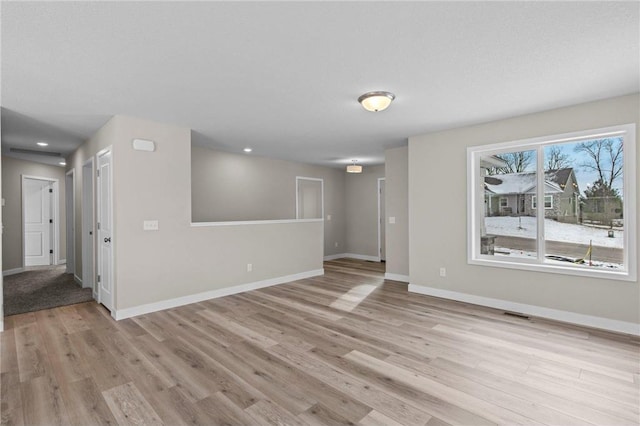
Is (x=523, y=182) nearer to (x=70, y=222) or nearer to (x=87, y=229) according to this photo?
(x=87, y=229)

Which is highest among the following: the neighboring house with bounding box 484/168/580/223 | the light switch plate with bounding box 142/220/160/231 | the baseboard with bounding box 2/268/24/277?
the neighboring house with bounding box 484/168/580/223

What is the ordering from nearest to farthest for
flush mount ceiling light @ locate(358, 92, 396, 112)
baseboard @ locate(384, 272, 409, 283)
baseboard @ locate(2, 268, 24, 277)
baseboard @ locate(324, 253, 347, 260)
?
1. flush mount ceiling light @ locate(358, 92, 396, 112)
2. baseboard @ locate(384, 272, 409, 283)
3. baseboard @ locate(2, 268, 24, 277)
4. baseboard @ locate(324, 253, 347, 260)

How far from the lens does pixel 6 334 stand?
10.8ft

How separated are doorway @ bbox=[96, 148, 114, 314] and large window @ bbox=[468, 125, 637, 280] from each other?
4.91 m

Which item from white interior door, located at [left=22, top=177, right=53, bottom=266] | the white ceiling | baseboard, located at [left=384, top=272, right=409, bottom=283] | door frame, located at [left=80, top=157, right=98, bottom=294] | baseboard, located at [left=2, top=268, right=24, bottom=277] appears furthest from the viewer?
white interior door, located at [left=22, top=177, right=53, bottom=266]

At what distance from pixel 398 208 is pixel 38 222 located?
869 cm

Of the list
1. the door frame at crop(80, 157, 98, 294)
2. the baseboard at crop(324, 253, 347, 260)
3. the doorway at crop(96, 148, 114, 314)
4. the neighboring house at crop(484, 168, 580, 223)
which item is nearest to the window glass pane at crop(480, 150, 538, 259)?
the neighboring house at crop(484, 168, 580, 223)

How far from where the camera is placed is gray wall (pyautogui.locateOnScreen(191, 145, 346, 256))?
6.05 m

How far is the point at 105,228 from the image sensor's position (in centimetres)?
421

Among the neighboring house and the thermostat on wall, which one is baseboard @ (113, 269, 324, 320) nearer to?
the thermostat on wall

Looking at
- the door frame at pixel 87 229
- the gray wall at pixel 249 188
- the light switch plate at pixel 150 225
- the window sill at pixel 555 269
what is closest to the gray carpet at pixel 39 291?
the door frame at pixel 87 229

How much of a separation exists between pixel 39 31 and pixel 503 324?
4990 millimetres

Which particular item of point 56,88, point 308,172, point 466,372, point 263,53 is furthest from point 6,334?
point 308,172

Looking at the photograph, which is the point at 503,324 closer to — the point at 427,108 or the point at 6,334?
the point at 427,108
